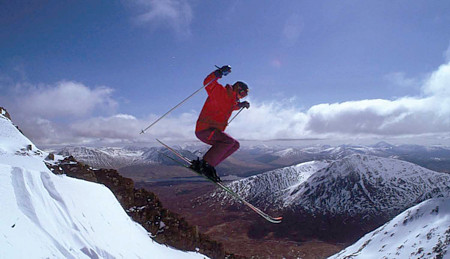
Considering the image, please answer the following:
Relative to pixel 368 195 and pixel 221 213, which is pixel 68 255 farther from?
pixel 368 195

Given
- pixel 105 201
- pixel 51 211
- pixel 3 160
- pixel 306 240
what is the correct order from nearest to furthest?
pixel 51 211
pixel 105 201
pixel 3 160
pixel 306 240

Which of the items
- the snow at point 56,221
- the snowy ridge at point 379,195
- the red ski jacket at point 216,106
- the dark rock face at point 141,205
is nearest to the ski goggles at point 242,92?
the red ski jacket at point 216,106

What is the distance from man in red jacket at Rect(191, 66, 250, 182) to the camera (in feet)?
25.6

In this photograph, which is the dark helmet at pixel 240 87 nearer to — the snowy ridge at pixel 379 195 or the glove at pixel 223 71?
the glove at pixel 223 71

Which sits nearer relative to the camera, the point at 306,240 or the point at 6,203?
the point at 6,203

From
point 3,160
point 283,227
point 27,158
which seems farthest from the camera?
point 283,227

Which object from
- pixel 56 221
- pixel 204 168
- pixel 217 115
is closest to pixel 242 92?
pixel 217 115

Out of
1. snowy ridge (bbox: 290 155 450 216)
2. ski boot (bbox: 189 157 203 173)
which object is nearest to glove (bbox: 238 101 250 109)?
ski boot (bbox: 189 157 203 173)

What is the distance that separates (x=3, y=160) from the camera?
61.0ft

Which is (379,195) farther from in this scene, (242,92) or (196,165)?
(242,92)

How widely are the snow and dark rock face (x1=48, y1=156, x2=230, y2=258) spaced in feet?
30.6

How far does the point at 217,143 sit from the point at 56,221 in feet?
23.1

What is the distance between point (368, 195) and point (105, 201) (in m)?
224

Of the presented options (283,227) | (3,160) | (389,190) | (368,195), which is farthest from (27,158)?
(389,190)
